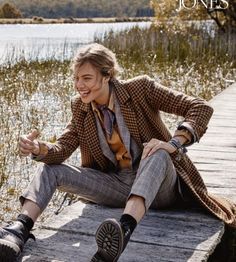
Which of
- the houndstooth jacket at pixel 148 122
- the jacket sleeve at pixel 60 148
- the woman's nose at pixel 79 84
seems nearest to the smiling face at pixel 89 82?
the woman's nose at pixel 79 84

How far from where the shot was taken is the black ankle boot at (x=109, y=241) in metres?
2.32

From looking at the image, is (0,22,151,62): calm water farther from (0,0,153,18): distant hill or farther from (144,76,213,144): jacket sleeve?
(0,0,153,18): distant hill

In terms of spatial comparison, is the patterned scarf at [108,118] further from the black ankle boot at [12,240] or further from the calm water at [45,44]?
the calm water at [45,44]

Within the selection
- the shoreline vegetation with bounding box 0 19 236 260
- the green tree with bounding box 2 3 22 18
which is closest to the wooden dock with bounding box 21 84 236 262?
the shoreline vegetation with bounding box 0 19 236 260

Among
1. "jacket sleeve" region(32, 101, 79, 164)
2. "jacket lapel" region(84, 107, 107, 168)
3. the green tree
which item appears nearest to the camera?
"jacket sleeve" region(32, 101, 79, 164)

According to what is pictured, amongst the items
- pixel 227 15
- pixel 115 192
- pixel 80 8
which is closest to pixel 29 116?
pixel 115 192

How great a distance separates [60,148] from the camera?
2.93m

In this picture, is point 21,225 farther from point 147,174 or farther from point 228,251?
point 228,251

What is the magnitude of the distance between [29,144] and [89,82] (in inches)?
14.2

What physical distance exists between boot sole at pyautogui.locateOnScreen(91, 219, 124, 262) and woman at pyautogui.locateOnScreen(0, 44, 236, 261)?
352 mm

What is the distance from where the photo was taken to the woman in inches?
107

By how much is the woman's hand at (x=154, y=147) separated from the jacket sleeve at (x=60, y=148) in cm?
41

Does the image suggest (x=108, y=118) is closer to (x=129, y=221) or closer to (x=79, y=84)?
(x=79, y=84)

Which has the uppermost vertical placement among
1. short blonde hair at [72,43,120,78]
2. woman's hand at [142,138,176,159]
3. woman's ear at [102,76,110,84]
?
short blonde hair at [72,43,120,78]
